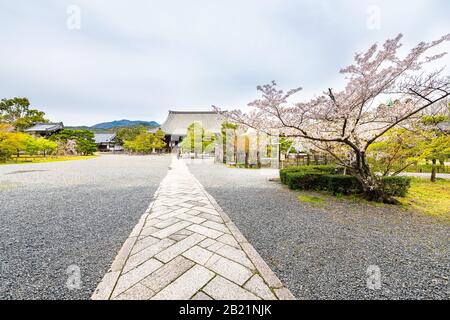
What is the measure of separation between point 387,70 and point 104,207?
260 inches

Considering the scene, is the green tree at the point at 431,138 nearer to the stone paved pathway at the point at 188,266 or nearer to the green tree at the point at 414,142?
the green tree at the point at 414,142

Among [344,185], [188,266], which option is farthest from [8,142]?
[344,185]

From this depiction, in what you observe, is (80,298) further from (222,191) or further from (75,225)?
(222,191)

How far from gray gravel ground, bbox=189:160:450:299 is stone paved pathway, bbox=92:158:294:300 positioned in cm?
26

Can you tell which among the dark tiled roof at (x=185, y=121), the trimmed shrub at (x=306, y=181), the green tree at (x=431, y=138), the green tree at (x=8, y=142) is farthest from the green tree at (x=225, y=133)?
the dark tiled roof at (x=185, y=121)

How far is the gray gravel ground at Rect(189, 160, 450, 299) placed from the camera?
71.9 inches

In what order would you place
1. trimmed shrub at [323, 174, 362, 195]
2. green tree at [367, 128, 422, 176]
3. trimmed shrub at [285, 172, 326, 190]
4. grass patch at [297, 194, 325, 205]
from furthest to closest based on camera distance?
trimmed shrub at [285, 172, 326, 190] < trimmed shrub at [323, 174, 362, 195] < green tree at [367, 128, 422, 176] < grass patch at [297, 194, 325, 205]

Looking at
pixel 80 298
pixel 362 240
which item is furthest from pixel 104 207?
pixel 362 240

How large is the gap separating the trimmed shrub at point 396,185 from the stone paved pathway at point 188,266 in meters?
4.82

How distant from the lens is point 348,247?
2.57 m

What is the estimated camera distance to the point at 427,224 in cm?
344

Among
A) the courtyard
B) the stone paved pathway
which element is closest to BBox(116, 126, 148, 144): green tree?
the courtyard

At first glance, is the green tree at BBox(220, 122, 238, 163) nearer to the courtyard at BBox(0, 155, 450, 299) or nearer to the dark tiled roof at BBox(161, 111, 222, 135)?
the courtyard at BBox(0, 155, 450, 299)

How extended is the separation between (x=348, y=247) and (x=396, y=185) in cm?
409
